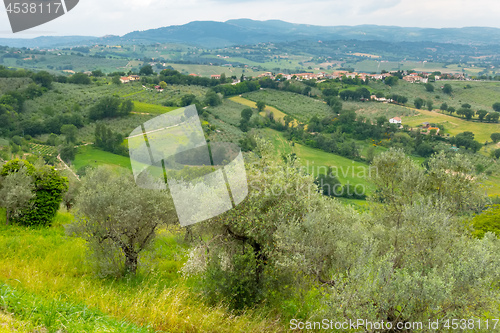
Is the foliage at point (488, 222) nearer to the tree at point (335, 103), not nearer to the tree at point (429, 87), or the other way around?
the tree at point (335, 103)

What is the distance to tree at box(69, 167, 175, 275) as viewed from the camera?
8.69 metres

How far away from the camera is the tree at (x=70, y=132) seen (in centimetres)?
5629

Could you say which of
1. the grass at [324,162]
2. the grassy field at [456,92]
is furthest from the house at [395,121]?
the grass at [324,162]

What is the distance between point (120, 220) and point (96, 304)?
2718 mm

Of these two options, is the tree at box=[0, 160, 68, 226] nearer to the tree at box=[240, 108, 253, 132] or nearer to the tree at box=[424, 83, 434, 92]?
the tree at box=[240, 108, 253, 132]

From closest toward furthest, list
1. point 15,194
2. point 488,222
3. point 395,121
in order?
point 15,194
point 488,222
point 395,121

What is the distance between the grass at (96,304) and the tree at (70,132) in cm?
5247

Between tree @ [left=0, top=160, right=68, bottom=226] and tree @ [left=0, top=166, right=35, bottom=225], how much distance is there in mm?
234

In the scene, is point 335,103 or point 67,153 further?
point 335,103

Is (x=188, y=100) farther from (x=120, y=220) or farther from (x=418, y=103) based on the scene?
(x=120, y=220)

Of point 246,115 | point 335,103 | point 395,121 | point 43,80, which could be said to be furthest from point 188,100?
point 395,121

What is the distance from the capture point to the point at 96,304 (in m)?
6.27

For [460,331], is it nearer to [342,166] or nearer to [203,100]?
[342,166]

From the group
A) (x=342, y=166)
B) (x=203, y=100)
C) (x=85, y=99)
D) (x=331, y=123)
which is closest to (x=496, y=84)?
(x=331, y=123)
